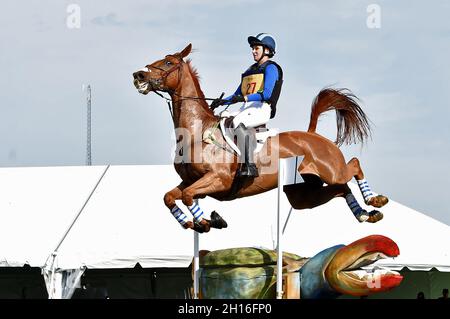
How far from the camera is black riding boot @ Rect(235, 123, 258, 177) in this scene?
30.2ft

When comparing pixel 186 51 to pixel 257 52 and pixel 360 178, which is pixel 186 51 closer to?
pixel 257 52

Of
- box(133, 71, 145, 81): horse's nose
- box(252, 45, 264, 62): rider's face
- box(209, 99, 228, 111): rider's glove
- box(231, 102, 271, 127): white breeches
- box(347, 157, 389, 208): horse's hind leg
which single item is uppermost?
box(252, 45, 264, 62): rider's face

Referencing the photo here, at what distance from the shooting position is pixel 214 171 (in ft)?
30.1

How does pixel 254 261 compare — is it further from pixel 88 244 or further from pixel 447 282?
pixel 447 282

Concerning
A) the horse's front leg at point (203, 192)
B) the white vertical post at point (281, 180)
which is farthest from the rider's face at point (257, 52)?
the horse's front leg at point (203, 192)

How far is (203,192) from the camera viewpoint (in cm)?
906

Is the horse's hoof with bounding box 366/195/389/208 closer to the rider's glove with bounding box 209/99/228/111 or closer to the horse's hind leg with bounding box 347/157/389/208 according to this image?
the horse's hind leg with bounding box 347/157/389/208

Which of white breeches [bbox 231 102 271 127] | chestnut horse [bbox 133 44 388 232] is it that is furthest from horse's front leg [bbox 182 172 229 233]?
white breeches [bbox 231 102 271 127]

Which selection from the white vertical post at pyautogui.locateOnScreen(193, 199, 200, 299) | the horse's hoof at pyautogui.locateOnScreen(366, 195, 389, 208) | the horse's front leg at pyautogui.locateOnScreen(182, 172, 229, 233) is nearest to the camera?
the horse's front leg at pyautogui.locateOnScreen(182, 172, 229, 233)

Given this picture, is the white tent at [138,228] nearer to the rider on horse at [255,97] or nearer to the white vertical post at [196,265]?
the white vertical post at [196,265]

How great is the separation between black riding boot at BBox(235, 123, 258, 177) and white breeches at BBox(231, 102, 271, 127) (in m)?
0.08

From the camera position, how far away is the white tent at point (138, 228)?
12.8 m

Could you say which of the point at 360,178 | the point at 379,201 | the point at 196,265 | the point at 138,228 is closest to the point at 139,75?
the point at 196,265

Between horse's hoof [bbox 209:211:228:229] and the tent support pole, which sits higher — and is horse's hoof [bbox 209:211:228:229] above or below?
above
